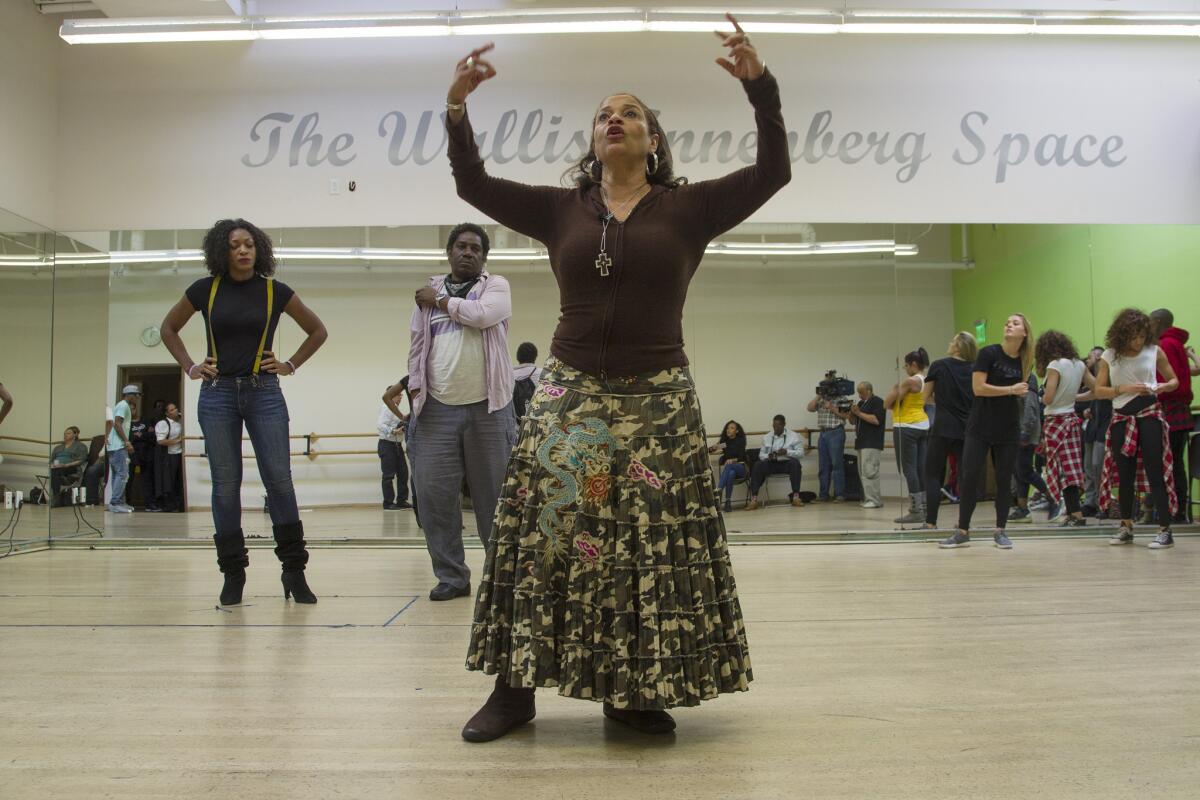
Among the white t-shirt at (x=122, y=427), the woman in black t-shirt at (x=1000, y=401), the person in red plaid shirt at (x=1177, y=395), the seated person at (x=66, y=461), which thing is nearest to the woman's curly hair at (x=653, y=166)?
the woman in black t-shirt at (x=1000, y=401)

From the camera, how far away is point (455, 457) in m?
4.22

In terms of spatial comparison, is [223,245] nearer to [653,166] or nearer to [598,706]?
[653,166]

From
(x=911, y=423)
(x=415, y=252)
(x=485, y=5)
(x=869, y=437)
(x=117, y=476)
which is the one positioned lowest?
(x=117, y=476)

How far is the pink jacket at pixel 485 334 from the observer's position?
414 cm

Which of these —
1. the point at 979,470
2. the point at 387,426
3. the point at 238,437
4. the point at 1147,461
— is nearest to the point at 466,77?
the point at 238,437

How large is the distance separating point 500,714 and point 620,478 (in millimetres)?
599

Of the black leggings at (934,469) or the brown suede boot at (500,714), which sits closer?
the brown suede boot at (500,714)

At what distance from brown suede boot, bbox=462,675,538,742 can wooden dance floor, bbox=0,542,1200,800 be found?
47 mm

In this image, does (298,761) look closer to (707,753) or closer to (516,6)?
(707,753)

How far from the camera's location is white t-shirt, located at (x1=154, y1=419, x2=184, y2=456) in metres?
7.72

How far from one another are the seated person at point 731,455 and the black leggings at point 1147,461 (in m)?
2.69

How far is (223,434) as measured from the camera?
158 inches

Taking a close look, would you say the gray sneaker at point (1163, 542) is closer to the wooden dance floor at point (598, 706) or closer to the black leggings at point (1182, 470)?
the black leggings at point (1182, 470)

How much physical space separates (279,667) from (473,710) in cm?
81
